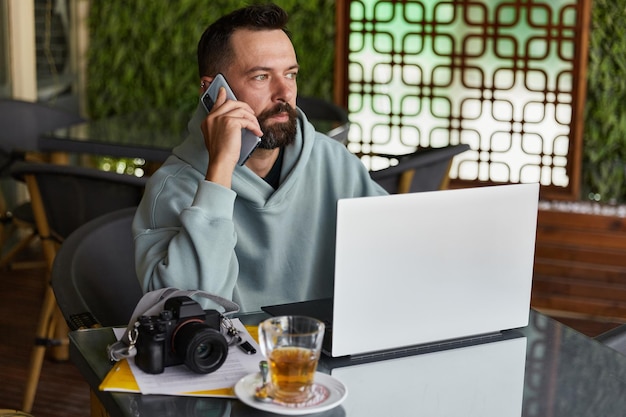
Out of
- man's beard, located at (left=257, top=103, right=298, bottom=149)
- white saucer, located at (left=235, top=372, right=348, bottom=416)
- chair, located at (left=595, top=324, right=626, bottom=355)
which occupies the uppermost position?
man's beard, located at (left=257, top=103, right=298, bottom=149)

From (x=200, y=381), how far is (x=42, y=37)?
158 inches

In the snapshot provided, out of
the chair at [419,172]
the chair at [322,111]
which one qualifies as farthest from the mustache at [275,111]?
the chair at [322,111]

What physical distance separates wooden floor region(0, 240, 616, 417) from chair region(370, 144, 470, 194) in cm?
109

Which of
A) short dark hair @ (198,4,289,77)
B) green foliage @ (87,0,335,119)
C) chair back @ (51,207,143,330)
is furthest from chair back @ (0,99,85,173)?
short dark hair @ (198,4,289,77)

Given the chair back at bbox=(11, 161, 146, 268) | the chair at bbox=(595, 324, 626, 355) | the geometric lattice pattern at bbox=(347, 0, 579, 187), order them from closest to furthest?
the chair at bbox=(595, 324, 626, 355) < the chair back at bbox=(11, 161, 146, 268) < the geometric lattice pattern at bbox=(347, 0, 579, 187)

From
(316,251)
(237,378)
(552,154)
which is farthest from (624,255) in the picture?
(237,378)

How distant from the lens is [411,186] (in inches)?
125

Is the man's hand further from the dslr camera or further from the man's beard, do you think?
the dslr camera

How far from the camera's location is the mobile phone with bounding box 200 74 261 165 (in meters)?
1.92

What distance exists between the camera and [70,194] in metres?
3.03

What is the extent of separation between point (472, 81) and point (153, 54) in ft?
5.84

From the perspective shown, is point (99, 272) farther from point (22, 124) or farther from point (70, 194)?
point (22, 124)

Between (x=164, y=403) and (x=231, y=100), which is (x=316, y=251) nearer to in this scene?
(x=231, y=100)

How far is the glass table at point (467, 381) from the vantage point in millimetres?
1362
